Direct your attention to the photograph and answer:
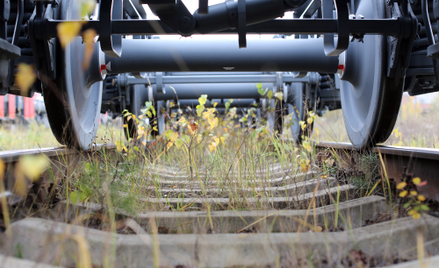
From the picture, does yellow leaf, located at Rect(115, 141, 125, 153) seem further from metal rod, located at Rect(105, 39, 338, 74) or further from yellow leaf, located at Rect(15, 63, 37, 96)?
yellow leaf, located at Rect(15, 63, 37, 96)

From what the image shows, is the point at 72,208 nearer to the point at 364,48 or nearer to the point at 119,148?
the point at 119,148

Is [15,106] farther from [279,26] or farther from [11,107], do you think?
[279,26]

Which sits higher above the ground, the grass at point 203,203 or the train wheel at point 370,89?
the train wheel at point 370,89

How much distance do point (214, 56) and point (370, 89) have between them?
45.8 inches

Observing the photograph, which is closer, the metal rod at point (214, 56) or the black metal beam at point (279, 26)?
the black metal beam at point (279, 26)

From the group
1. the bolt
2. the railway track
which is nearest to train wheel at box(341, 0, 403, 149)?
the railway track

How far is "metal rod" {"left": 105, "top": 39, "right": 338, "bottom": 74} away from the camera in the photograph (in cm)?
246

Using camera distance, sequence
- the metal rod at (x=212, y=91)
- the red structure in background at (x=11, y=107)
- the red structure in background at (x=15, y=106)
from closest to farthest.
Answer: the metal rod at (x=212, y=91) → the red structure in background at (x=11, y=107) → the red structure in background at (x=15, y=106)

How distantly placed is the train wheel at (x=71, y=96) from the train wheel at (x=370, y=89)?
6.14ft

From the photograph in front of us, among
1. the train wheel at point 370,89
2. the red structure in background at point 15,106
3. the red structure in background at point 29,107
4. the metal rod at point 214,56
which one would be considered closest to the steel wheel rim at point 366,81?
the train wheel at point 370,89

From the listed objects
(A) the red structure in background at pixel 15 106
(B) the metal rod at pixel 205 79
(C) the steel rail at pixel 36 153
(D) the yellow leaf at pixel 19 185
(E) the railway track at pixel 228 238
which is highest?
(A) the red structure in background at pixel 15 106

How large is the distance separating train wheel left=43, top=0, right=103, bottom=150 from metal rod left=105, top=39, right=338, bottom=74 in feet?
0.76

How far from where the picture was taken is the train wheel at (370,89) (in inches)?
80.1

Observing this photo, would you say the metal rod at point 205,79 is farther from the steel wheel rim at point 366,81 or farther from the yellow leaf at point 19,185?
the yellow leaf at point 19,185
